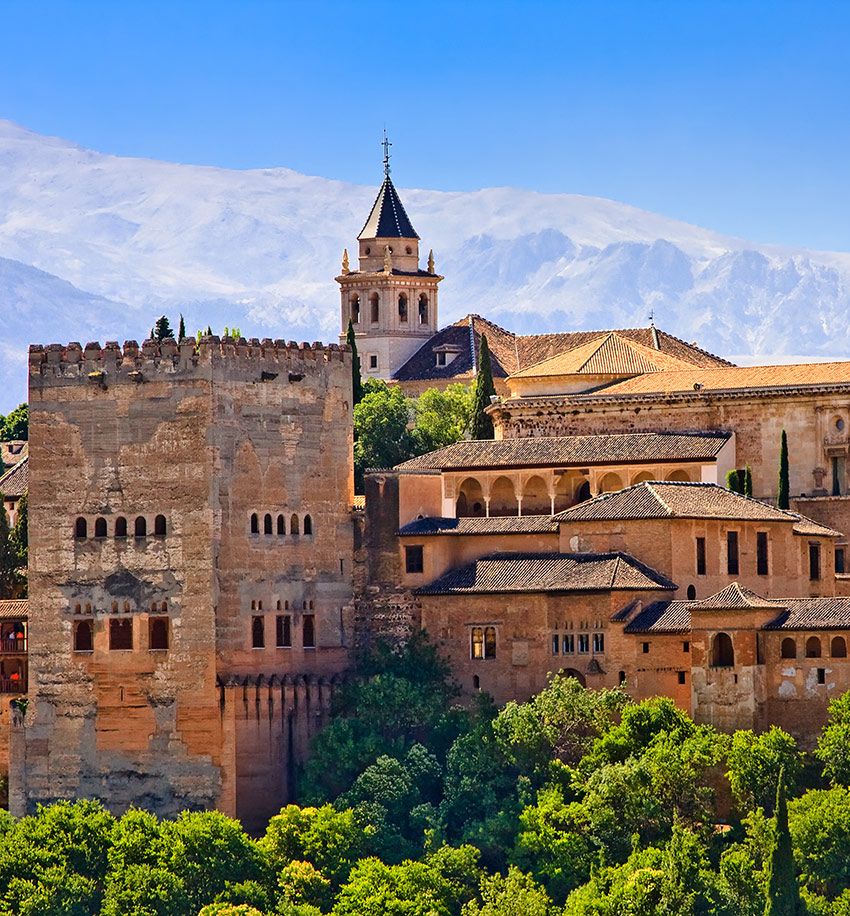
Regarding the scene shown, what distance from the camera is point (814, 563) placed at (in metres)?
70.2

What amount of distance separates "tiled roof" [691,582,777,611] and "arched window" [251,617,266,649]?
9.79 m

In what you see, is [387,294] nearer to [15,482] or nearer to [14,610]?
[15,482]

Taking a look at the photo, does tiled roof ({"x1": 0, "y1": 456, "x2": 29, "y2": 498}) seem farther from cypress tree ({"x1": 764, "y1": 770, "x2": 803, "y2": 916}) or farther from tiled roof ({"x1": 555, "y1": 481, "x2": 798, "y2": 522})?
cypress tree ({"x1": 764, "y1": 770, "x2": 803, "y2": 916})

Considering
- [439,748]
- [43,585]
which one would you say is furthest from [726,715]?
[43,585]

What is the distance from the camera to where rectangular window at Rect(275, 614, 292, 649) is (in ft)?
222

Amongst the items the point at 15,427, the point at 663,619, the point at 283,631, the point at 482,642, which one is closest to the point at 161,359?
the point at 283,631

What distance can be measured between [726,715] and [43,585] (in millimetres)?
15886

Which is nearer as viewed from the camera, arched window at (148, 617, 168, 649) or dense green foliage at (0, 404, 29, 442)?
arched window at (148, 617, 168, 649)

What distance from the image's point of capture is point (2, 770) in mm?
69750

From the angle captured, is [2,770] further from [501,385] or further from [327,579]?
[501,385]

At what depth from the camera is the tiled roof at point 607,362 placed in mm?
80812

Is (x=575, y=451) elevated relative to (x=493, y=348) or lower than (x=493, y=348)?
lower

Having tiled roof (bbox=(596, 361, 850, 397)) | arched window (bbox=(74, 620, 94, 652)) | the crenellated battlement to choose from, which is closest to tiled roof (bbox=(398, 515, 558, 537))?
the crenellated battlement

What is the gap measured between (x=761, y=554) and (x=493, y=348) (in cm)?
2998
